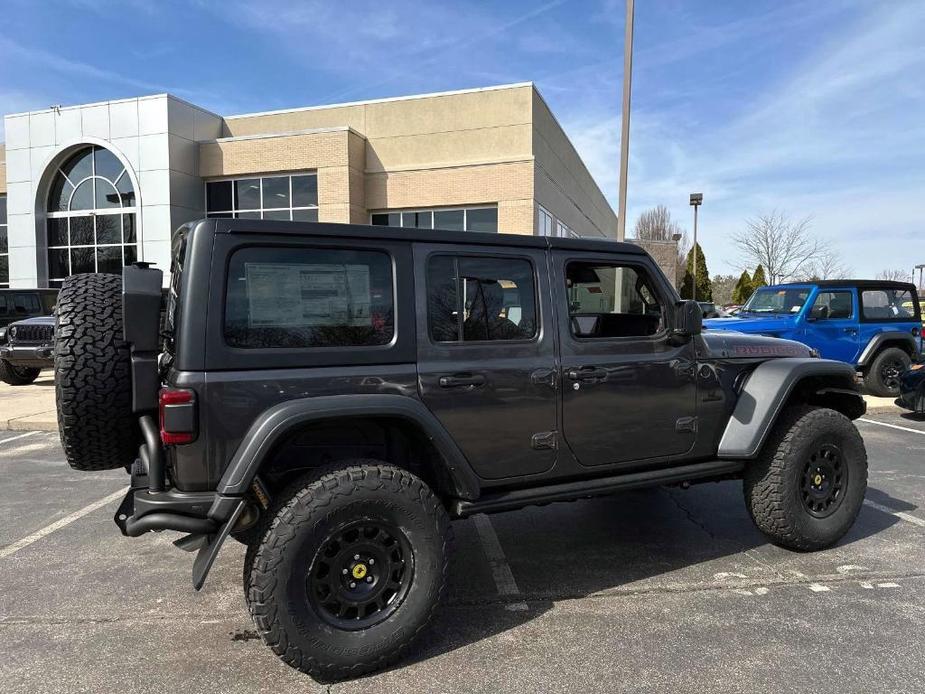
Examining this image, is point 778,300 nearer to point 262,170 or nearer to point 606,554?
point 606,554

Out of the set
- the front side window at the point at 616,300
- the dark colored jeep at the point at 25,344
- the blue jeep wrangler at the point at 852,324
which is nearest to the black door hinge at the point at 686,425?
the front side window at the point at 616,300

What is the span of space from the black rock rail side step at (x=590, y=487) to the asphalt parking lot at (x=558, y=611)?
589 mm

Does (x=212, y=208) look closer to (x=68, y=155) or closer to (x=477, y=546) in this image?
(x=68, y=155)

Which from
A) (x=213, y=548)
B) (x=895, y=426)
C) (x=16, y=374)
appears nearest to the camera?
(x=213, y=548)

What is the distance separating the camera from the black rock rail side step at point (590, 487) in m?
3.22

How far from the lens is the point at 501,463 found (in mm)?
3271

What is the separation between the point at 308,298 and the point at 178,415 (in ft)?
2.45

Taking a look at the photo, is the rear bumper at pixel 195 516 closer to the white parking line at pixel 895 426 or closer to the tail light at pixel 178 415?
the tail light at pixel 178 415

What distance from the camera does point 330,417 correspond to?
281 cm

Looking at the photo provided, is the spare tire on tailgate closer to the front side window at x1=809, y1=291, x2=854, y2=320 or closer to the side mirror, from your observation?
the side mirror

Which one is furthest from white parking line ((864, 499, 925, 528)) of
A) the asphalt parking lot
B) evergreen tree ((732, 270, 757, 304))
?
evergreen tree ((732, 270, 757, 304))

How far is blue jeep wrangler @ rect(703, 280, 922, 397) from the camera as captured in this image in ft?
33.4

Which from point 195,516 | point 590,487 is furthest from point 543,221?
point 195,516

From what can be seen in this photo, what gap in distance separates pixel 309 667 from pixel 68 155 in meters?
26.6
